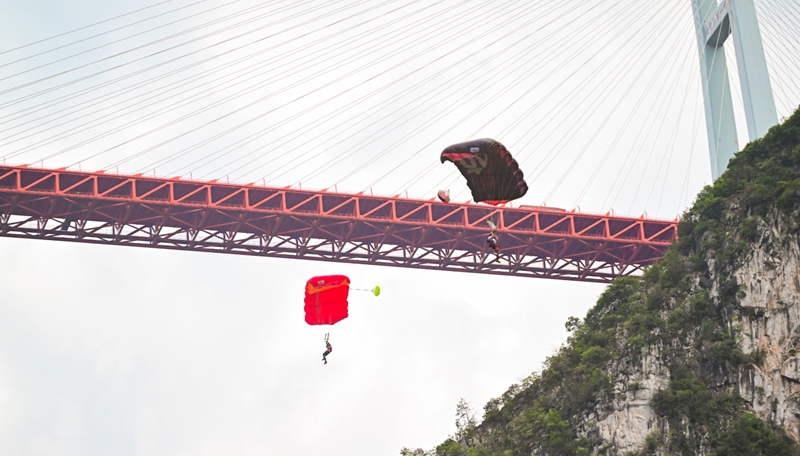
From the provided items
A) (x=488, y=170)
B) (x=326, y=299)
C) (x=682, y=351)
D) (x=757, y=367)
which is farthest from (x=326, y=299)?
(x=757, y=367)

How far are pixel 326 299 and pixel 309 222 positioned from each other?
2093 cm

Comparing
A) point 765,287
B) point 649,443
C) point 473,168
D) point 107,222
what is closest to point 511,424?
point 649,443

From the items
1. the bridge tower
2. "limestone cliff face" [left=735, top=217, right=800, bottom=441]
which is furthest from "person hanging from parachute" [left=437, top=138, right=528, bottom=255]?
the bridge tower

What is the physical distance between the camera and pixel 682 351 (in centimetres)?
4134

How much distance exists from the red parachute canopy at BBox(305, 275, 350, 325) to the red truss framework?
19.7 meters

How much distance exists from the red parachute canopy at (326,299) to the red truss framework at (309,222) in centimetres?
1967

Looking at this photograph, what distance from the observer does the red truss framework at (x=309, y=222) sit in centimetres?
5850

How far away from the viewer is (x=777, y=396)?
121 feet

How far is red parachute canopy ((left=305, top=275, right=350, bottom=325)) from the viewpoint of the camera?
39.2 meters

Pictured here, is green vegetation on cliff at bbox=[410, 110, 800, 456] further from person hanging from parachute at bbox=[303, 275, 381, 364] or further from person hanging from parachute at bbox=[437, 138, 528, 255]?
person hanging from parachute at bbox=[437, 138, 528, 255]

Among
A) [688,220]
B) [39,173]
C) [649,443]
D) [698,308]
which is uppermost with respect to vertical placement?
[39,173]

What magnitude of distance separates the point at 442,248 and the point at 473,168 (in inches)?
1155

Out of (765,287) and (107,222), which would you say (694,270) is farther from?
(107,222)

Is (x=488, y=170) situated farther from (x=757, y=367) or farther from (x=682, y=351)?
(x=682, y=351)
